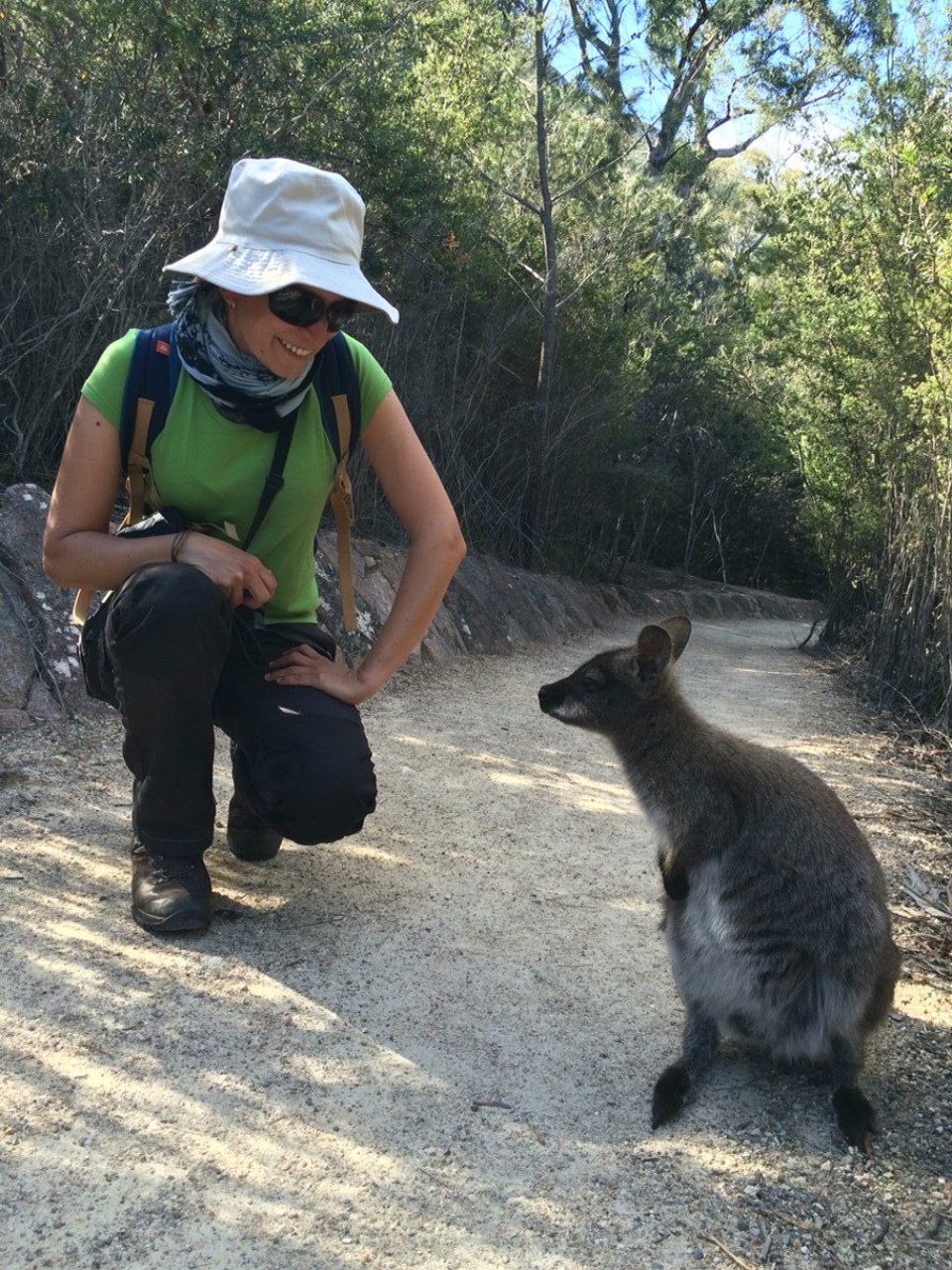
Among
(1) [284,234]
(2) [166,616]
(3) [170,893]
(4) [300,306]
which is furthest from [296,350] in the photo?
(3) [170,893]

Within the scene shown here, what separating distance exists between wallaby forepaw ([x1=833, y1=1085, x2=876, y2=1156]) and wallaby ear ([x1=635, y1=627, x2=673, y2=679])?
1.17 m

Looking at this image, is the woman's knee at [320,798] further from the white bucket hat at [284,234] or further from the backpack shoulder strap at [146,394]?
the white bucket hat at [284,234]

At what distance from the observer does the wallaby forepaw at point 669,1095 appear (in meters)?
2.27

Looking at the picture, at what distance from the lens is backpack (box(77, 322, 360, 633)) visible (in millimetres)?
2717

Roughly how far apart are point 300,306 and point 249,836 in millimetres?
1541

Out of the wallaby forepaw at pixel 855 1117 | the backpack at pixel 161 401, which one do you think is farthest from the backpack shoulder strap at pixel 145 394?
the wallaby forepaw at pixel 855 1117

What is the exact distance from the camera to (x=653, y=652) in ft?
10.1

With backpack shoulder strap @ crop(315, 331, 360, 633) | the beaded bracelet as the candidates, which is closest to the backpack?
backpack shoulder strap @ crop(315, 331, 360, 633)

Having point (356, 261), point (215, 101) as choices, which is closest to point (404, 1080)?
point (356, 261)

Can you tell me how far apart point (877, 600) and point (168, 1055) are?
7.39 metres

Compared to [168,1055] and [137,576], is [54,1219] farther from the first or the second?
[137,576]

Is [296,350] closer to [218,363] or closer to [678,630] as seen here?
[218,363]

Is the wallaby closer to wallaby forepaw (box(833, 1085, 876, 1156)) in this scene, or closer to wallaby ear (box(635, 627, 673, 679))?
wallaby forepaw (box(833, 1085, 876, 1156))

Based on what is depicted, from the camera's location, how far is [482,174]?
388 inches
